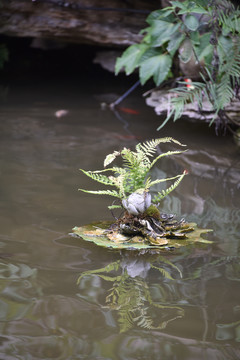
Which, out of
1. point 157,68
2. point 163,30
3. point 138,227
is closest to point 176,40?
point 163,30

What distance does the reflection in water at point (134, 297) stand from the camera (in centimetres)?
177

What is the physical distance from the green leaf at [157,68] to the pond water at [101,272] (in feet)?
2.73

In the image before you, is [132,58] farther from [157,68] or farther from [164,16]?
[164,16]

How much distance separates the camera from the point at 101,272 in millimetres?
2129

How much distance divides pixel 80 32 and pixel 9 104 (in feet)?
4.61

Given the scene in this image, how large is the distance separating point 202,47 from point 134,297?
282 centimetres

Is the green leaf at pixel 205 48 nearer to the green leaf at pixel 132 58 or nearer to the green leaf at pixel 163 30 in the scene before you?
the green leaf at pixel 163 30

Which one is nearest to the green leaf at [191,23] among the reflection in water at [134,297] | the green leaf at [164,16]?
the green leaf at [164,16]

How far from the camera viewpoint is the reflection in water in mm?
1770

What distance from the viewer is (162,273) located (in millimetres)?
2141

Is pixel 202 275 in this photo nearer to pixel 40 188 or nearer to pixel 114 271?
pixel 114 271

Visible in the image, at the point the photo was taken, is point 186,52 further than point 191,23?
Yes

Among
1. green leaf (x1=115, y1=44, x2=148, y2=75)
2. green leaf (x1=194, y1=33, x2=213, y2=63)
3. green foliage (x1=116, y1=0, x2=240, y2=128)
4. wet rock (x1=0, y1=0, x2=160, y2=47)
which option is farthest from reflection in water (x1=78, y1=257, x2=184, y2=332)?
wet rock (x1=0, y1=0, x2=160, y2=47)

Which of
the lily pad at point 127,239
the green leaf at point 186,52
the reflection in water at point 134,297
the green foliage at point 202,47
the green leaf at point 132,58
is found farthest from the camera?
the green leaf at point 132,58
